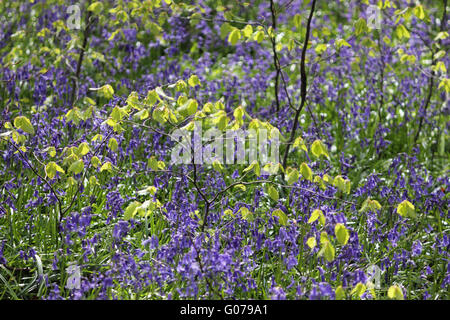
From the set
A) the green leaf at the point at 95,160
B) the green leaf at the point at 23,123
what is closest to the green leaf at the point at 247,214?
the green leaf at the point at 95,160

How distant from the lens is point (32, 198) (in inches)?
166

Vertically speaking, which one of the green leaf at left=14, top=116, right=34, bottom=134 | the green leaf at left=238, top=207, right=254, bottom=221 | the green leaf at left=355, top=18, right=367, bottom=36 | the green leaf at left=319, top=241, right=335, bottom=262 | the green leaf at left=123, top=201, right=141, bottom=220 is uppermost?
the green leaf at left=355, top=18, right=367, bottom=36

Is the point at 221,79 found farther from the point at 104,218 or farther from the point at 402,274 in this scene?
the point at 402,274

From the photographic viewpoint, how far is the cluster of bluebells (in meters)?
3.38

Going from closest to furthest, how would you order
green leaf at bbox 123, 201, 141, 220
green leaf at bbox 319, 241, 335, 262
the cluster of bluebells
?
1. green leaf at bbox 319, 241, 335, 262
2. green leaf at bbox 123, 201, 141, 220
3. the cluster of bluebells

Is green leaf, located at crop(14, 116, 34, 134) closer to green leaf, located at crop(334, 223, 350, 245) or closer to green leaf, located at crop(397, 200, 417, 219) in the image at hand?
green leaf, located at crop(334, 223, 350, 245)

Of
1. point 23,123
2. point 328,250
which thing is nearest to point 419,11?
point 328,250

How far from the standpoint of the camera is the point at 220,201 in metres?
3.96

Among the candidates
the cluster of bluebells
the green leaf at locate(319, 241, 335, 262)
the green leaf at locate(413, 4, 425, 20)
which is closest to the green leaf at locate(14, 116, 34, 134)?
the cluster of bluebells

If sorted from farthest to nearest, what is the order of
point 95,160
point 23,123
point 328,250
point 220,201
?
point 220,201 → point 95,160 → point 23,123 → point 328,250

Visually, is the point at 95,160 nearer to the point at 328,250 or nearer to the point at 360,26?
the point at 328,250

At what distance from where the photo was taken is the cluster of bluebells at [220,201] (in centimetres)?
338
